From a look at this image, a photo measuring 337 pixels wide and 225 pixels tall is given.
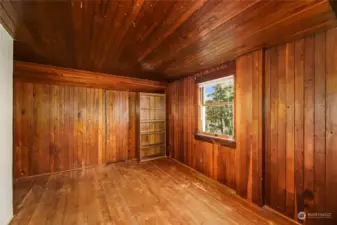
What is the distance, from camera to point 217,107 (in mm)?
2994

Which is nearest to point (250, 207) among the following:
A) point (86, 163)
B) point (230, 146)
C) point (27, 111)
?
point (230, 146)

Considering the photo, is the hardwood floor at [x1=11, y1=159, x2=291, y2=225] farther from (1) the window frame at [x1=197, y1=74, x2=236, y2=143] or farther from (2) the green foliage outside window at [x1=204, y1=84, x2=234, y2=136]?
(2) the green foliage outside window at [x1=204, y1=84, x2=234, y2=136]

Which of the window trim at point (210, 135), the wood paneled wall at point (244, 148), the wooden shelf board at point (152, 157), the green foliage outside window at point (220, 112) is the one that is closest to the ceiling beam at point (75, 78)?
the window trim at point (210, 135)

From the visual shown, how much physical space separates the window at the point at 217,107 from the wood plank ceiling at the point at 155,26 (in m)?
0.64

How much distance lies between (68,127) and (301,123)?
4470 millimetres

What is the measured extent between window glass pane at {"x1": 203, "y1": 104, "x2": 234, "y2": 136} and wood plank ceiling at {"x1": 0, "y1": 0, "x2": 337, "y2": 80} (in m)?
1.00

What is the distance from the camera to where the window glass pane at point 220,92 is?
2699 millimetres

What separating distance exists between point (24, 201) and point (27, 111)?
1871 mm

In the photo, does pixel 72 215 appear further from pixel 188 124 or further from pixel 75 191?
pixel 188 124

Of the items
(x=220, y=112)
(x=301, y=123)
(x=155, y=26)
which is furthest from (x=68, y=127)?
(x=301, y=123)

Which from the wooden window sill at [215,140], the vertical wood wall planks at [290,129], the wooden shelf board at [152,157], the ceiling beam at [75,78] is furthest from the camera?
the wooden shelf board at [152,157]

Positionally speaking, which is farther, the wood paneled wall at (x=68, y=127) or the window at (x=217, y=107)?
the wood paneled wall at (x=68, y=127)

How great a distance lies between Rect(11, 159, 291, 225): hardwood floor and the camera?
1844mm

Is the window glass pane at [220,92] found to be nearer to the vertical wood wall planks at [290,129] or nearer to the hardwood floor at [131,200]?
the vertical wood wall planks at [290,129]
